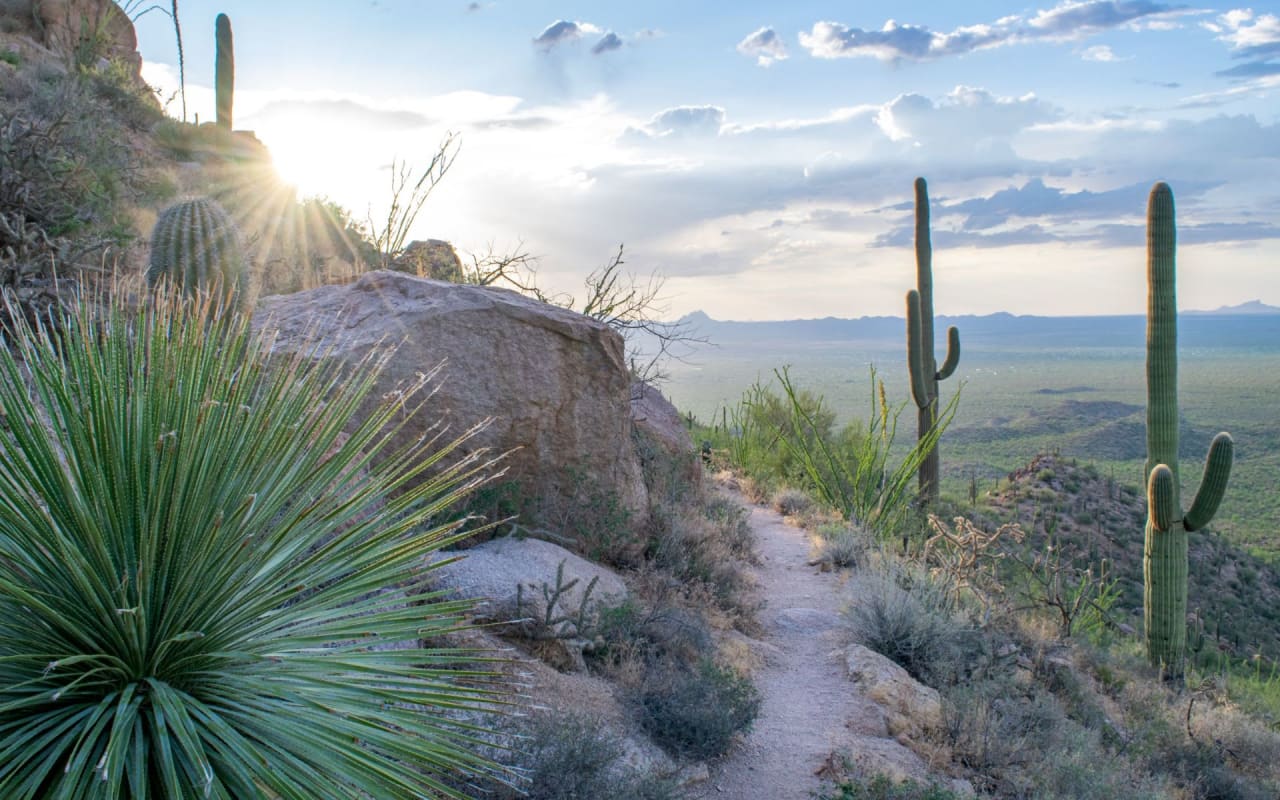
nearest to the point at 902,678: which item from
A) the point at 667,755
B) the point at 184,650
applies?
the point at 667,755

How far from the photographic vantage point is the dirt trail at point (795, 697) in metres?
5.09

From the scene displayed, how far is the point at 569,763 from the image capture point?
414cm

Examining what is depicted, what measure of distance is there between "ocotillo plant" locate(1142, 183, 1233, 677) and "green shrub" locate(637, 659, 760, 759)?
25.4 ft

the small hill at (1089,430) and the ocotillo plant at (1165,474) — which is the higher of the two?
the ocotillo plant at (1165,474)

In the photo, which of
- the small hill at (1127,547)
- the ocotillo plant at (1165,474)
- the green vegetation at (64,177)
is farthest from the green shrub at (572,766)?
the small hill at (1127,547)

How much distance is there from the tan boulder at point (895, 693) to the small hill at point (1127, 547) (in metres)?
11.0

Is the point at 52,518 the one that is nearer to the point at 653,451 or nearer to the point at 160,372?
the point at 160,372

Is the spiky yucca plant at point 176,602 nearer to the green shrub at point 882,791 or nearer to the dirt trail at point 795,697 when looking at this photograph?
the green shrub at point 882,791

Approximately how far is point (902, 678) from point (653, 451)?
3.57m

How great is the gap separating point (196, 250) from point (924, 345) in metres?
11.6

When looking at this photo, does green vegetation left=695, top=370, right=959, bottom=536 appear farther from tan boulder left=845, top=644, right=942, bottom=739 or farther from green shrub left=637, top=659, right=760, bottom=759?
green shrub left=637, top=659, right=760, bottom=759

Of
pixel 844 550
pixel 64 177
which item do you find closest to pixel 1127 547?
pixel 844 550

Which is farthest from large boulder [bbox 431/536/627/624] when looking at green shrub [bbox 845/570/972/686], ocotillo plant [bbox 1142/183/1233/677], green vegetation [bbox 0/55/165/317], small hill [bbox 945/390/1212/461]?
small hill [bbox 945/390/1212/461]

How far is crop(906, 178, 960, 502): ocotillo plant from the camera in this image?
14922mm
